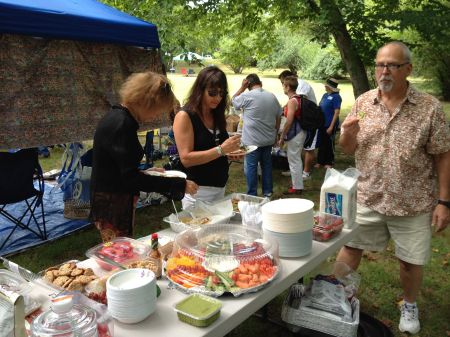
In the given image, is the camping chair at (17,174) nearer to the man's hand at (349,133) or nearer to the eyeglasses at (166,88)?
the eyeglasses at (166,88)

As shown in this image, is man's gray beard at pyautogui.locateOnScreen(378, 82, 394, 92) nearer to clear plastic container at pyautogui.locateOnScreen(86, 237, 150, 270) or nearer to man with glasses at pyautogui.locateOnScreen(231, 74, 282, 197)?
clear plastic container at pyautogui.locateOnScreen(86, 237, 150, 270)

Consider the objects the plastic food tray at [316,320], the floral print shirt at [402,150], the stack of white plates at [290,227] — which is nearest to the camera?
the stack of white plates at [290,227]

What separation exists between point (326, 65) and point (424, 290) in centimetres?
2611

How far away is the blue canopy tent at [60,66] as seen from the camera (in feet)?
11.9

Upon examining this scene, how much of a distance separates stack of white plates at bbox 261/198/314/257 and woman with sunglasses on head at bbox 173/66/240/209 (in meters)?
0.71

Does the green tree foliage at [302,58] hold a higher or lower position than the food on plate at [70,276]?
higher

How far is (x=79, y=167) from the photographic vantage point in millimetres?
4648

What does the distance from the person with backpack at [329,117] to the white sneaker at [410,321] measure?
13.6 feet

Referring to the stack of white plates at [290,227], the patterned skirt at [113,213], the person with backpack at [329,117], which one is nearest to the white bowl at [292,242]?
the stack of white plates at [290,227]

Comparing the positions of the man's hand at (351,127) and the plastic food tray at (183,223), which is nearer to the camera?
the plastic food tray at (183,223)

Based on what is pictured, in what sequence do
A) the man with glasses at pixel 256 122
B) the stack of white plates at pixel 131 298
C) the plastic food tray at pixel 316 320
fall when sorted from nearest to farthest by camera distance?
1. the stack of white plates at pixel 131 298
2. the plastic food tray at pixel 316 320
3. the man with glasses at pixel 256 122

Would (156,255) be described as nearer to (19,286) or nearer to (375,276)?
(19,286)

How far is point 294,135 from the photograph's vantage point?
5652mm

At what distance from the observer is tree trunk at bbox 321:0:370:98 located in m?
6.04
